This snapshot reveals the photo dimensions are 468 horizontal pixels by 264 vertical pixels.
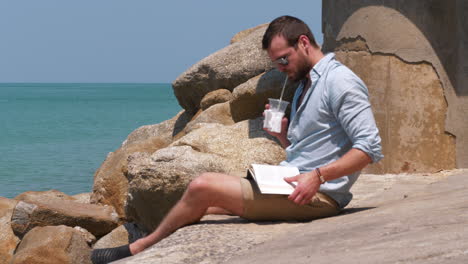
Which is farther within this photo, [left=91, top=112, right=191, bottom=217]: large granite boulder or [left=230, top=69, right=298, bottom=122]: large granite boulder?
[left=91, top=112, right=191, bottom=217]: large granite boulder

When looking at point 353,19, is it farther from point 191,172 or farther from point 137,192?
point 137,192

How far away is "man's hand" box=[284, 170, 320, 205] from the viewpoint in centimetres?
453

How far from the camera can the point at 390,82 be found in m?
7.85

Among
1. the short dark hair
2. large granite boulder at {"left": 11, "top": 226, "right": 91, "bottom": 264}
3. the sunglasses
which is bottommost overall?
large granite boulder at {"left": 11, "top": 226, "right": 91, "bottom": 264}

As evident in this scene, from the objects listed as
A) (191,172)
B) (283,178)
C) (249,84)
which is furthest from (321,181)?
(249,84)

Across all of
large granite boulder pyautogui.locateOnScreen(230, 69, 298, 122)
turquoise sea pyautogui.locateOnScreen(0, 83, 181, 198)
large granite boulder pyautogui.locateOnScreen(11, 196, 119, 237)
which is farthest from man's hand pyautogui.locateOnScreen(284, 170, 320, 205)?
turquoise sea pyautogui.locateOnScreen(0, 83, 181, 198)

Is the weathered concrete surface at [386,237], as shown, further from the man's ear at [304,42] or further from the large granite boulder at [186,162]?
the large granite boulder at [186,162]

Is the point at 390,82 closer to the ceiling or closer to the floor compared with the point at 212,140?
closer to the ceiling

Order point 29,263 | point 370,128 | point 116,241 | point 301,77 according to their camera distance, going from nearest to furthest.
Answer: point 370,128 → point 301,77 → point 29,263 → point 116,241

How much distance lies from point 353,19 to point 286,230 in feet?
12.8

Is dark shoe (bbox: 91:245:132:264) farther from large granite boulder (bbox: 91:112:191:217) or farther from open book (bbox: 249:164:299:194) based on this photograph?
large granite boulder (bbox: 91:112:191:217)

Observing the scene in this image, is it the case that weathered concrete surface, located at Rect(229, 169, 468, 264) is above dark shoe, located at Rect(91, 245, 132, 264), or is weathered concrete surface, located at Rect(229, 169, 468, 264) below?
above

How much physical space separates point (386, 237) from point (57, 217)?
20.8 ft

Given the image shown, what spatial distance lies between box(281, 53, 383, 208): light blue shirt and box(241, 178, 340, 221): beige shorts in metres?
0.08
